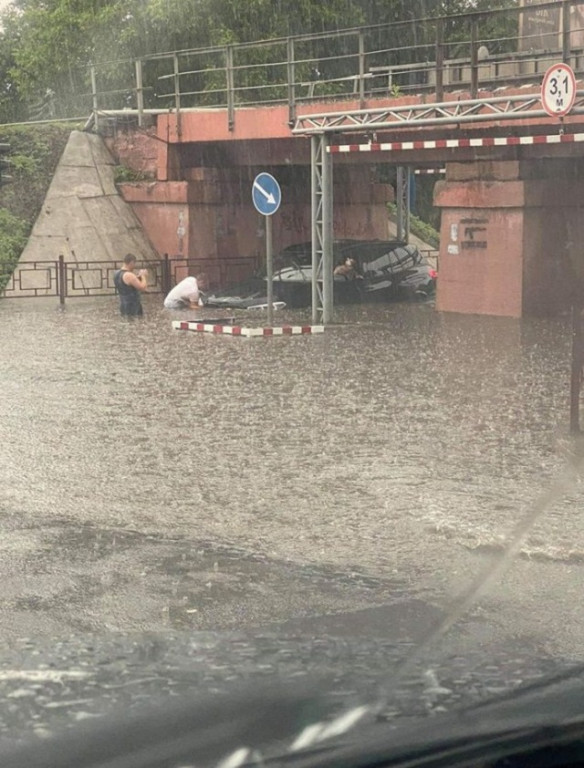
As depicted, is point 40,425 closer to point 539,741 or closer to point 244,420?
point 244,420

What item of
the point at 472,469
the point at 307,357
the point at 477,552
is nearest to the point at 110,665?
the point at 477,552

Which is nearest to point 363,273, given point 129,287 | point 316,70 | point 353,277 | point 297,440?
point 353,277

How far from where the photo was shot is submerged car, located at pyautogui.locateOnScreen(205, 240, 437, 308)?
90.2 feet

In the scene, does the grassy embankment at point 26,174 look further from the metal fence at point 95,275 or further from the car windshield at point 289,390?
the metal fence at point 95,275

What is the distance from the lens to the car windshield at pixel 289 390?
8.10 ft

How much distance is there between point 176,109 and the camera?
97.6 feet

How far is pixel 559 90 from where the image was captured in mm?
16312

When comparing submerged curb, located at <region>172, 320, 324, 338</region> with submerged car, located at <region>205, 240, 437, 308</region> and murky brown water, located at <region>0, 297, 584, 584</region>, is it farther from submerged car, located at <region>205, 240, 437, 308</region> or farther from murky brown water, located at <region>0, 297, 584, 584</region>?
submerged car, located at <region>205, 240, 437, 308</region>

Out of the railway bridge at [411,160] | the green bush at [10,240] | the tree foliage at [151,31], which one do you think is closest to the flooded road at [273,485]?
the railway bridge at [411,160]

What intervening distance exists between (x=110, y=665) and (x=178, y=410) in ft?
34.3

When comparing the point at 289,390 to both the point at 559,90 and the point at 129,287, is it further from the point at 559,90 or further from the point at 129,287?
the point at 129,287

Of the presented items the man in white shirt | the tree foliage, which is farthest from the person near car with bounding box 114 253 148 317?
the tree foliage

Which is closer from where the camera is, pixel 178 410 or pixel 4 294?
pixel 178 410

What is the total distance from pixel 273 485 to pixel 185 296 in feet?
61.0
